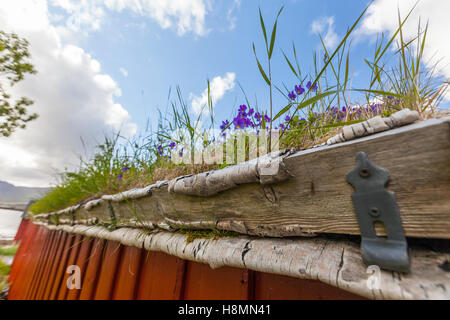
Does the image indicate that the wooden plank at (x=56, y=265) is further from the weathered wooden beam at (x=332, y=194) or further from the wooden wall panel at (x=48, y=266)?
the weathered wooden beam at (x=332, y=194)

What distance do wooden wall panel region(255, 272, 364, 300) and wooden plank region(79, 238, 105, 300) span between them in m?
A: 1.39

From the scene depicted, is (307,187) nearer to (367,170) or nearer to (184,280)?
(367,170)

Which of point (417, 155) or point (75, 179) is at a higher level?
point (75, 179)

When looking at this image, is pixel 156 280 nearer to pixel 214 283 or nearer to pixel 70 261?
pixel 214 283

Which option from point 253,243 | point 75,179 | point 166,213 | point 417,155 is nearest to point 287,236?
→ point 253,243

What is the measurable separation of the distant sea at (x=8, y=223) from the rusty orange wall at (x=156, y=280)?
1149 cm

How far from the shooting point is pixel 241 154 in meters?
1.09

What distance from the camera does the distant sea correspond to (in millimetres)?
9844

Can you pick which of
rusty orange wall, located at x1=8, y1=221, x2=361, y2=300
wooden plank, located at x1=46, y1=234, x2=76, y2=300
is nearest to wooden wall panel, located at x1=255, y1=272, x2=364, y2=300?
rusty orange wall, located at x1=8, y1=221, x2=361, y2=300

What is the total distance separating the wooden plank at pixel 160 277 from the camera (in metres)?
0.93

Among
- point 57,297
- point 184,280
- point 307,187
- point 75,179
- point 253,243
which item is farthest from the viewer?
point 75,179

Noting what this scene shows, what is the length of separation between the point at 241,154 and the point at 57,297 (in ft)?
8.25

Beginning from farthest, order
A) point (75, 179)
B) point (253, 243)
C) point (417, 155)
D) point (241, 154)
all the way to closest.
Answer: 1. point (75, 179)
2. point (241, 154)
3. point (253, 243)
4. point (417, 155)

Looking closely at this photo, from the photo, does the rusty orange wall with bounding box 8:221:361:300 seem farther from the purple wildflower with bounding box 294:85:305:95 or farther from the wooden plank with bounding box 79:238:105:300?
the purple wildflower with bounding box 294:85:305:95
